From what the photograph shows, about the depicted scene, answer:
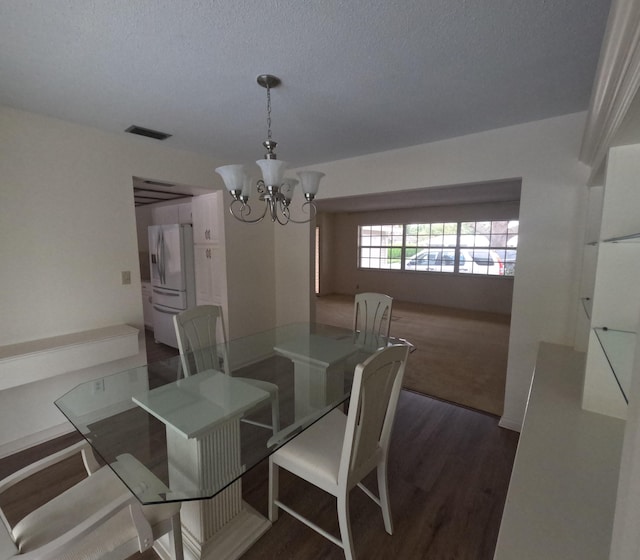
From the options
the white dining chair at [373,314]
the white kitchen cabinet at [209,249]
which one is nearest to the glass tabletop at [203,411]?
the white dining chair at [373,314]

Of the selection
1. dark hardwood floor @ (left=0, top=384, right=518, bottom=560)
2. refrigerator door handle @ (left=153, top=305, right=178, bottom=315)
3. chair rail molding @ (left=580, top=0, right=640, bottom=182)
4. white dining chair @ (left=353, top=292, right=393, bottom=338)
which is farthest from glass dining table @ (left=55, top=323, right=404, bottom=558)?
refrigerator door handle @ (left=153, top=305, right=178, bottom=315)

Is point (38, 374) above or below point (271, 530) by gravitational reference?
above

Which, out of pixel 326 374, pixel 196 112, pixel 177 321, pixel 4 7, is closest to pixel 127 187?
pixel 196 112

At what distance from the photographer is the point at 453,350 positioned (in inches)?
166

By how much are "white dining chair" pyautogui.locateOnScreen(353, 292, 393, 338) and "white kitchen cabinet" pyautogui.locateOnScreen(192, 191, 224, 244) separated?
6.07 ft

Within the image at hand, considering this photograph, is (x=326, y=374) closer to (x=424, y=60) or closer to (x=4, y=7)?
(x=424, y=60)

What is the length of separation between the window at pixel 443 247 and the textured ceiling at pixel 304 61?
16.5 feet

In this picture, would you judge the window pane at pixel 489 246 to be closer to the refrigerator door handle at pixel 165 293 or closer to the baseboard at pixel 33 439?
the refrigerator door handle at pixel 165 293

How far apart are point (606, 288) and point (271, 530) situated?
79.4 inches

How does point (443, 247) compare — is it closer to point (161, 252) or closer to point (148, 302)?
point (161, 252)

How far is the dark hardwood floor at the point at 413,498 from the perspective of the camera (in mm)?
1489

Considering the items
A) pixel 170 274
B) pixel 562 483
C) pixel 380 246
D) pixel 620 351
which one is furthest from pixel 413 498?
pixel 380 246

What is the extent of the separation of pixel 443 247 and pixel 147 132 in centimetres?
654

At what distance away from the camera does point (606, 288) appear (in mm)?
1355
